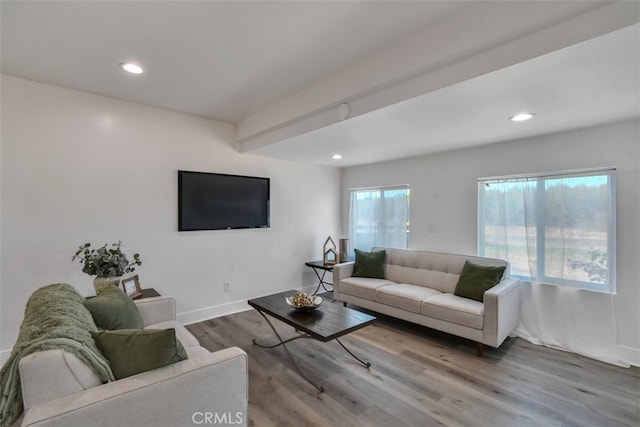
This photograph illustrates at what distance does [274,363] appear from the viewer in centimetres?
267

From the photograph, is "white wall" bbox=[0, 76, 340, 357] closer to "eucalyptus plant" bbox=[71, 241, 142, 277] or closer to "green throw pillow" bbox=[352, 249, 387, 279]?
"eucalyptus plant" bbox=[71, 241, 142, 277]

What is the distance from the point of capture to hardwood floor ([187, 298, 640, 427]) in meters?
1.97

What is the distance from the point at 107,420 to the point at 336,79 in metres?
2.53

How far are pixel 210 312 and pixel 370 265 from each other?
216 cm

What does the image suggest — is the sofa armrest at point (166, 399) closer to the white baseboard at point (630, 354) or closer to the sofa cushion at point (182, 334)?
the sofa cushion at point (182, 334)

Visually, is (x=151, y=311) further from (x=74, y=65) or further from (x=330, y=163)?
(x=330, y=163)

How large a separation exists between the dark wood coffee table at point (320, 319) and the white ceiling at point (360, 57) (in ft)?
5.47

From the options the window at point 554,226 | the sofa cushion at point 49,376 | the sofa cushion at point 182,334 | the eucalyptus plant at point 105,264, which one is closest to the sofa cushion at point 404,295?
the window at point 554,226

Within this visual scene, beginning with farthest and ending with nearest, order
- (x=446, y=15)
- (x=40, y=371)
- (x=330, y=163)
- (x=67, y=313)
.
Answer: (x=330, y=163), (x=446, y=15), (x=67, y=313), (x=40, y=371)

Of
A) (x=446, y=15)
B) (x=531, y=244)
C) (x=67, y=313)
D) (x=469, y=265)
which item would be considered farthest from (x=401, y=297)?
(x=67, y=313)

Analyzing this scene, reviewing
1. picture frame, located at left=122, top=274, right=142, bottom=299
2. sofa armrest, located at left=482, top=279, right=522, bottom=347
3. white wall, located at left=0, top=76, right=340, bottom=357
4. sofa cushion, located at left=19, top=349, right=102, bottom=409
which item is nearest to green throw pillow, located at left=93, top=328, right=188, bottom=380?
sofa cushion, located at left=19, top=349, right=102, bottom=409

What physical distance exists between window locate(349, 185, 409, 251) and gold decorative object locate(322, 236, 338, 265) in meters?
0.43

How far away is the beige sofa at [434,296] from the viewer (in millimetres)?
2756

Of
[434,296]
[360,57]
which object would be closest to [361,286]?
[434,296]
